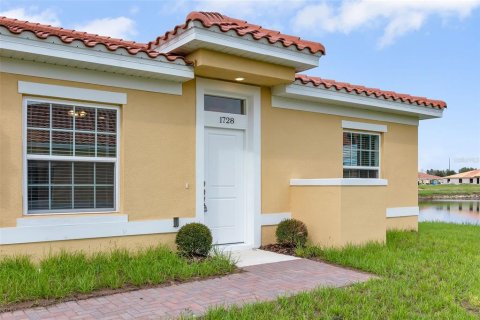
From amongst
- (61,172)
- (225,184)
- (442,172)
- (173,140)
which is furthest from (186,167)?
(442,172)

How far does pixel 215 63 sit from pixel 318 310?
405 cm

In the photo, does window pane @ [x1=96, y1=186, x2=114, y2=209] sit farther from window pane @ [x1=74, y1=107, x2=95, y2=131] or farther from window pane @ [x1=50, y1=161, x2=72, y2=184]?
window pane @ [x1=74, y1=107, x2=95, y2=131]

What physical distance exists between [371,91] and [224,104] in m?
3.54

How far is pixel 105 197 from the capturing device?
22.0 ft

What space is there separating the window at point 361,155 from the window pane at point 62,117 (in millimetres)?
5966

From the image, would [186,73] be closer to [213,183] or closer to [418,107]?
Answer: [213,183]

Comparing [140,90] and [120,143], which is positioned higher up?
[140,90]

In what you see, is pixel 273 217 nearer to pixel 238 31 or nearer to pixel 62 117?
pixel 238 31

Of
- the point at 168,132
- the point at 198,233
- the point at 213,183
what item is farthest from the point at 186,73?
the point at 198,233

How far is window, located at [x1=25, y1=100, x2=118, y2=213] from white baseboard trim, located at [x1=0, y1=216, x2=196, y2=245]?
245mm

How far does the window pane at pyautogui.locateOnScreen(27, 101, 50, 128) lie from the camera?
6.04 meters

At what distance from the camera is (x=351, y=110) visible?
9789 mm

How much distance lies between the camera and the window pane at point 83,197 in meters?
6.42

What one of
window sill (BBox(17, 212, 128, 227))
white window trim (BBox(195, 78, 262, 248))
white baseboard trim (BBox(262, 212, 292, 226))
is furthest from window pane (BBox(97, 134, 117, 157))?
white baseboard trim (BBox(262, 212, 292, 226))
